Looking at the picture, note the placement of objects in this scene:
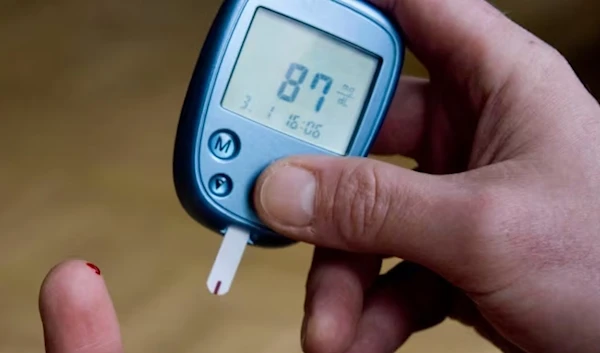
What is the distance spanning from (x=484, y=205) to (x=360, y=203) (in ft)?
0.26

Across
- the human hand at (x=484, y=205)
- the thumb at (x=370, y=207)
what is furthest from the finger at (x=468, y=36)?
the thumb at (x=370, y=207)

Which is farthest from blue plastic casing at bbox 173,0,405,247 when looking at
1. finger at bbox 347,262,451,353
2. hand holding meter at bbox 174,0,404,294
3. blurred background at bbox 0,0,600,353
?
blurred background at bbox 0,0,600,353

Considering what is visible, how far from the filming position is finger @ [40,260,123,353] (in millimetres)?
507

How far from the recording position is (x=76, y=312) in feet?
1.67

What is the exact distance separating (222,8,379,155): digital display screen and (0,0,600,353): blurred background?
35 cm

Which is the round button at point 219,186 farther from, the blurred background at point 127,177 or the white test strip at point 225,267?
the blurred background at point 127,177

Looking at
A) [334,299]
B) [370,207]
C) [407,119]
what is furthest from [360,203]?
[407,119]

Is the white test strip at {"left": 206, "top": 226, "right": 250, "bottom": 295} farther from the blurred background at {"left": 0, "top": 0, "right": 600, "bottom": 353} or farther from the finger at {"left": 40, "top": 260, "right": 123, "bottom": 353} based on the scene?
the blurred background at {"left": 0, "top": 0, "right": 600, "bottom": 353}

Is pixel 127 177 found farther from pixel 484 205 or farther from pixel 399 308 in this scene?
pixel 484 205

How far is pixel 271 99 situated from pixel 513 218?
20 centimetres

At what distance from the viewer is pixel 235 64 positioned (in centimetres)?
64

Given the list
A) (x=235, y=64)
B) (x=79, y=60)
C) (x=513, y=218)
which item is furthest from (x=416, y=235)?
(x=79, y=60)

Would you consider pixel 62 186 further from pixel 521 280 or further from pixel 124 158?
pixel 521 280

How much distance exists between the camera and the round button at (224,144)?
0.64m
